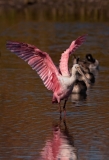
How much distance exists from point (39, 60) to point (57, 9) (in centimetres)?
3086

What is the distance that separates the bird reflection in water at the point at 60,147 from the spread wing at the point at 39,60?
1.36 metres

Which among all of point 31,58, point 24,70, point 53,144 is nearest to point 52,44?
point 24,70

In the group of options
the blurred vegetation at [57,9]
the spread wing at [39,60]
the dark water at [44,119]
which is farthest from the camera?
the blurred vegetation at [57,9]

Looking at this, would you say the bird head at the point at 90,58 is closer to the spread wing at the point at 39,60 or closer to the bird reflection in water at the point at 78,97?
the bird reflection in water at the point at 78,97

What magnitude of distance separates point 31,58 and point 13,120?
1231mm

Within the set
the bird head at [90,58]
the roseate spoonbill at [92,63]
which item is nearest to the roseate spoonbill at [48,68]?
the roseate spoonbill at [92,63]

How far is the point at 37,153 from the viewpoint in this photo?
10750 millimetres

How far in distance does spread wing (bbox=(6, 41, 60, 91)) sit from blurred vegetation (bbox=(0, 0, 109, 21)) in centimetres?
2275

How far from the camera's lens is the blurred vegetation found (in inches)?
1504

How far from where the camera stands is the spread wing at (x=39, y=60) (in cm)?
1322

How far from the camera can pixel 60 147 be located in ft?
36.7

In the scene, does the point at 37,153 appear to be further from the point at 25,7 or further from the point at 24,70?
the point at 25,7

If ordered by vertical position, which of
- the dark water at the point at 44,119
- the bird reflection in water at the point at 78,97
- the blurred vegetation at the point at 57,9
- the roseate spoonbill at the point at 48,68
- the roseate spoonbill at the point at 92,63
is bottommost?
the blurred vegetation at the point at 57,9

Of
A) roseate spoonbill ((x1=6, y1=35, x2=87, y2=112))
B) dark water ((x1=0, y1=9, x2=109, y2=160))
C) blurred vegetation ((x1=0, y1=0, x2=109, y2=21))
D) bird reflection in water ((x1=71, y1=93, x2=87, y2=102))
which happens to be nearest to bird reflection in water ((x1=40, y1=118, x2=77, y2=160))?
dark water ((x1=0, y1=9, x2=109, y2=160))
